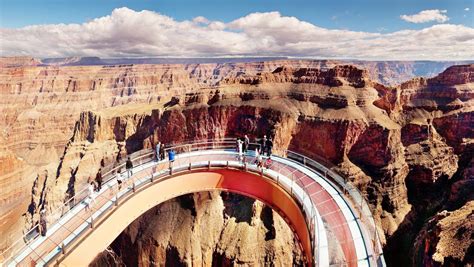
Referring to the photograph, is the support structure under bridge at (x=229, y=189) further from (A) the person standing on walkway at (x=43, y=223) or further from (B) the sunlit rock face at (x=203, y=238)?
(B) the sunlit rock face at (x=203, y=238)

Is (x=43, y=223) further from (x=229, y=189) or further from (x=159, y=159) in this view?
(x=229, y=189)

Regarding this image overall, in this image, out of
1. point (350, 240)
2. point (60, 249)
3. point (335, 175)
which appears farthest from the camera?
point (335, 175)

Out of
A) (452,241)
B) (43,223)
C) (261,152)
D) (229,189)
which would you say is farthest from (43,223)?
(452,241)

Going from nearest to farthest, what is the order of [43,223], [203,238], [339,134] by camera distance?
[43,223] < [203,238] < [339,134]

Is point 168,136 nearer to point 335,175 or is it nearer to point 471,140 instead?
point 335,175

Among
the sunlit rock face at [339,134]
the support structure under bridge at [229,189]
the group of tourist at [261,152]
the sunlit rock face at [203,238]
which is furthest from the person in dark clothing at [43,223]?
the sunlit rock face at [339,134]

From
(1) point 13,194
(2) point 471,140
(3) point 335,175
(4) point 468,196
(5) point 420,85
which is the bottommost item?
(1) point 13,194

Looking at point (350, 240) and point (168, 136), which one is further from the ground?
point (350, 240)

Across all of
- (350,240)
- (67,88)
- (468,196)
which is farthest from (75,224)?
(67,88)
